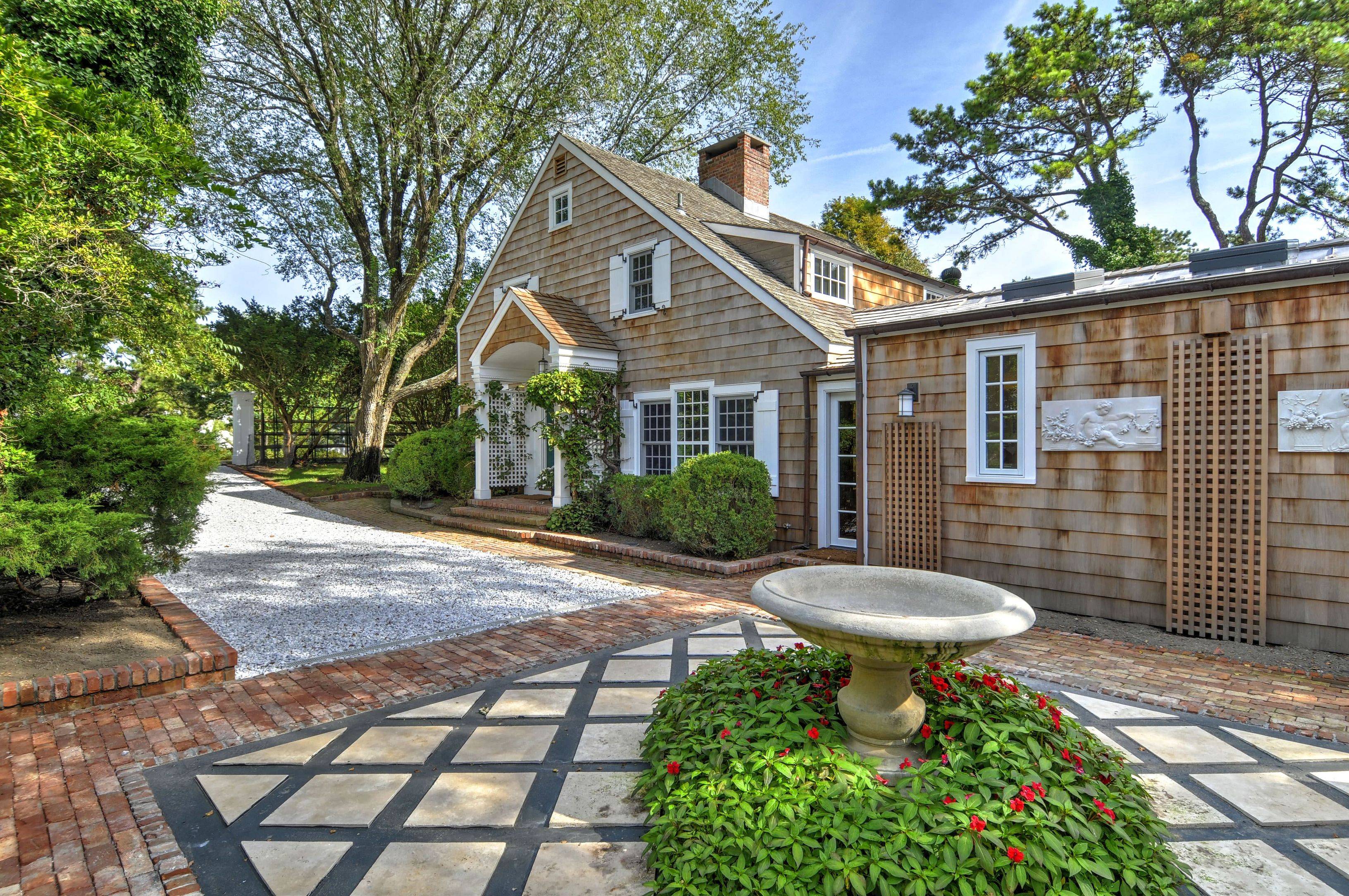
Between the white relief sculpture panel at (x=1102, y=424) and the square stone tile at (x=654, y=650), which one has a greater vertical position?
the white relief sculpture panel at (x=1102, y=424)

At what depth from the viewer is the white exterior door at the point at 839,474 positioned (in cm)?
913

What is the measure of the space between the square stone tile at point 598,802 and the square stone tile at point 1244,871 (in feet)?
7.03

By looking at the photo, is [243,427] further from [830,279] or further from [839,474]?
[839,474]

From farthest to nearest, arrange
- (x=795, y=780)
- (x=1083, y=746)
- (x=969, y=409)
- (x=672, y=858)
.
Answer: (x=969, y=409), (x=1083, y=746), (x=795, y=780), (x=672, y=858)

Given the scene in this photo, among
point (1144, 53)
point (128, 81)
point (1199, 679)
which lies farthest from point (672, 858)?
point (1144, 53)

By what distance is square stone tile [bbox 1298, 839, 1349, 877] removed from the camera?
8.13 feet

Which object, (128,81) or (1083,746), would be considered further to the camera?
(128,81)

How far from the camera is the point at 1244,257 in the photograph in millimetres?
5367

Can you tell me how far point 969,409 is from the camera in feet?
22.2


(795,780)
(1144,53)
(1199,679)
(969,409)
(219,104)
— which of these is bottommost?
(1199,679)

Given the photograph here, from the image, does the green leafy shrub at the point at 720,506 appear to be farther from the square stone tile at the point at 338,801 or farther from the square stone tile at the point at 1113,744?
the square stone tile at the point at 338,801

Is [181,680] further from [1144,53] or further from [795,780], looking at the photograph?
[1144,53]

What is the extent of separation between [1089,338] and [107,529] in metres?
8.06

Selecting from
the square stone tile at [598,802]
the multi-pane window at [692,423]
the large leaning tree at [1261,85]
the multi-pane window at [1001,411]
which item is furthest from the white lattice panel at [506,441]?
the large leaning tree at [1261,85]
